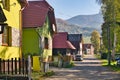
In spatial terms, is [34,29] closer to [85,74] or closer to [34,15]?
[34,15]

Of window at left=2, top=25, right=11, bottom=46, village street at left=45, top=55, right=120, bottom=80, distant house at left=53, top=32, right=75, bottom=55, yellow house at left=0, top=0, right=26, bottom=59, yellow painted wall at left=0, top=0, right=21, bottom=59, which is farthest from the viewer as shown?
Answer: distant house at left=53, top=32, right=75, bottom=55

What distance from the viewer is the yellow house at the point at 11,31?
24.8 m

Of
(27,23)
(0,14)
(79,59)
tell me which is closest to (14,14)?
(27,23)

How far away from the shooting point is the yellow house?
24844 millimetres

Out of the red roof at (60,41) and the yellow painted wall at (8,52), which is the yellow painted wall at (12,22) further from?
the red roof at (60,41)

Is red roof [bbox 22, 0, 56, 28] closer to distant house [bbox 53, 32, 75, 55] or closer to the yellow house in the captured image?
the yellow house

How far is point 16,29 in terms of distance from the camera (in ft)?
90.7

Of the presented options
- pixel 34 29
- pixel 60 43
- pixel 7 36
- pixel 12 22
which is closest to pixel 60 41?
pixel 60 43

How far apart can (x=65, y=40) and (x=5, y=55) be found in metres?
33.0

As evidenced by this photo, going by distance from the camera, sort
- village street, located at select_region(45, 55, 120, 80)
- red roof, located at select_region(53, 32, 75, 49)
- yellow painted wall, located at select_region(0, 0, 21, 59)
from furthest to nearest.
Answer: red roof, located at select_region(53, 32, 75, 49) → yellow painted wall, located at select_region(0, 0, 21, 59) → village street, located at select_region(45, 55, 120, 80)

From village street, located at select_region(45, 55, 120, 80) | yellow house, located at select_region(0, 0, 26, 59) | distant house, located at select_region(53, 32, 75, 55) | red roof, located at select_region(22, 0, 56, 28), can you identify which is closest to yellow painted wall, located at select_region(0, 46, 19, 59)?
yellow house, located at select_region(0, 0, 26, 59)

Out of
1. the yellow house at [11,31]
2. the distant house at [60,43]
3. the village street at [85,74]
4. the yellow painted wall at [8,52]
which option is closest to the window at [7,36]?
the yellow house at [11,31]

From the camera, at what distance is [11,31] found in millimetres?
26406

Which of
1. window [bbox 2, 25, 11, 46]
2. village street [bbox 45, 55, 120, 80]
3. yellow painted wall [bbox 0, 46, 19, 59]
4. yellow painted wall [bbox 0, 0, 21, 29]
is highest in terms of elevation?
yellow painted wall [bbox 0, 0, 21, 29]
